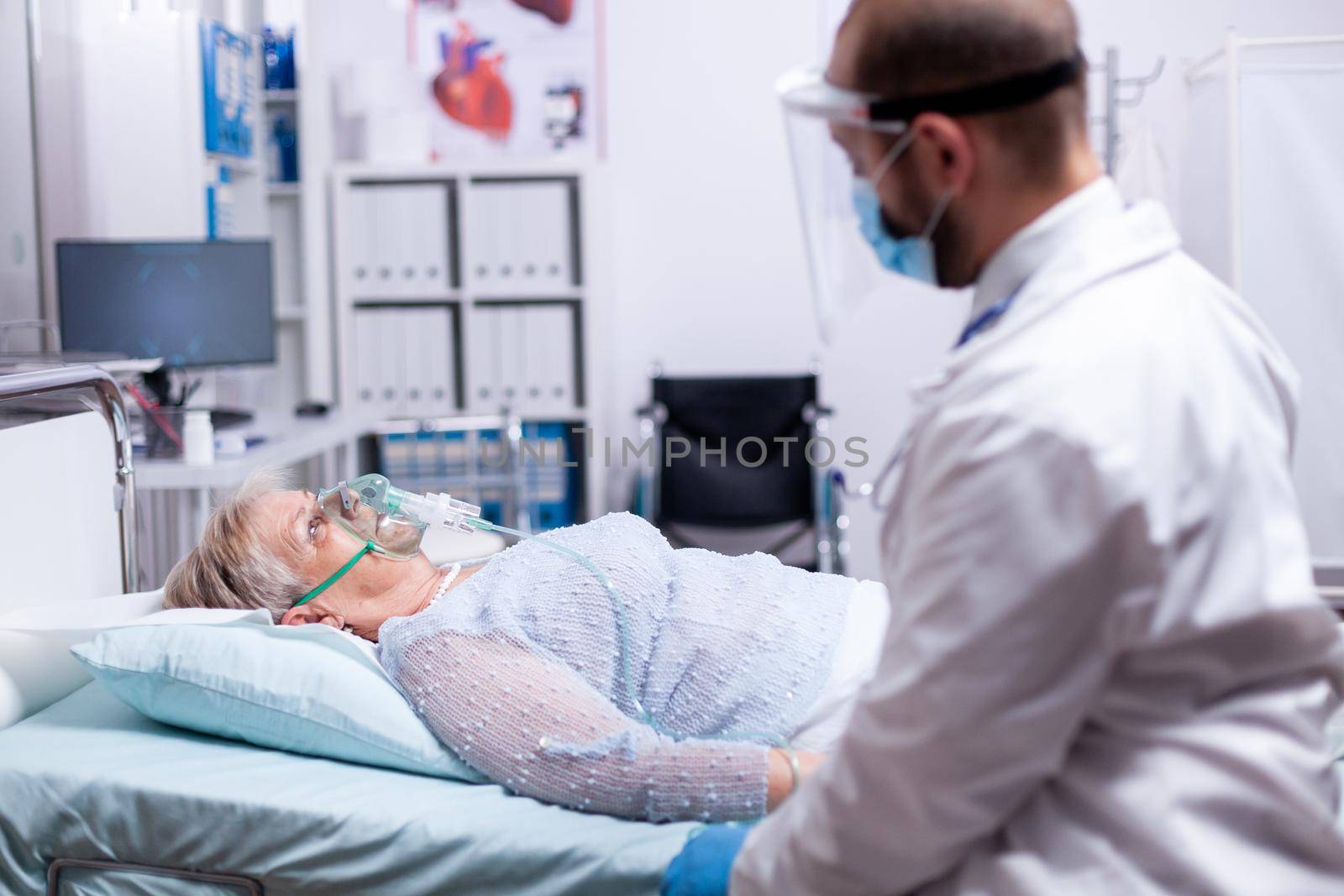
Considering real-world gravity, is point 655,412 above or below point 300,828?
above

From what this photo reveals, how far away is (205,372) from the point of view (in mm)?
3613

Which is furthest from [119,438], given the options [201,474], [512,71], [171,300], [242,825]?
[512,71]

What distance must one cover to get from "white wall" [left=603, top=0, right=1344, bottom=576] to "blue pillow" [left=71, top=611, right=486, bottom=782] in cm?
263

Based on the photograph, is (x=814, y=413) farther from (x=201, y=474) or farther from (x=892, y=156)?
(x=892, y=156)

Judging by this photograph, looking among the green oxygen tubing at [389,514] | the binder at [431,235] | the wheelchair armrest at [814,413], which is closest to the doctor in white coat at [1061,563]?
the green oxygen tubing at [389,514]

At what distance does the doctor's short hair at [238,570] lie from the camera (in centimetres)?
163

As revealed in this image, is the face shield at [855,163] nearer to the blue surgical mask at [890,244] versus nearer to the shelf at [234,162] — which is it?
the blue surgical mask at [890,244]

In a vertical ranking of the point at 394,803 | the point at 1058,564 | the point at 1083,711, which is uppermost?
the point at 1058,564

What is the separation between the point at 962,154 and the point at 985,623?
1.09ft

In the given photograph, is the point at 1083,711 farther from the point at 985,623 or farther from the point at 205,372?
the point at 205,372

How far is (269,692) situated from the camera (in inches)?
55.7

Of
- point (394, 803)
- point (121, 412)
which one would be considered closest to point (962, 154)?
point (394, 803)

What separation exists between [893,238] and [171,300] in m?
2.56

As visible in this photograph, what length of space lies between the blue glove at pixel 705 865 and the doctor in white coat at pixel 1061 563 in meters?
0.16
